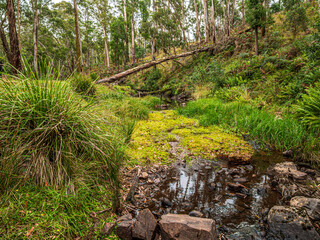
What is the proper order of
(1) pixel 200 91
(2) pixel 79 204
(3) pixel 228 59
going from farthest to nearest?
1. (3) pixel 228 59
2. (1) pixel 200 91
3. (2) pixel 79 204

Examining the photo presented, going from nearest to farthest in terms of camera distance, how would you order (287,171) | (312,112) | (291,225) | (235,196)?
(291,225)
(235,196)
(287,171)
(312,112)

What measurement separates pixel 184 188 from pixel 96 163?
4.77 feet

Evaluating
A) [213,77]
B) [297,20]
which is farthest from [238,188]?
[297,20]

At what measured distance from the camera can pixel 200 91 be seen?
11.4 metres

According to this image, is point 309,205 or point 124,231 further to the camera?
point 309,205

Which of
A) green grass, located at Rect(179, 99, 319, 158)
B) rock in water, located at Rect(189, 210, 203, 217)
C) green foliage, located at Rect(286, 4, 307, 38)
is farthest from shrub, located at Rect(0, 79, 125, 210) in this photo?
green foliage, located at Rect(286, 4, 307, 38)

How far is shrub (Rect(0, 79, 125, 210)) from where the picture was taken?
1.69 m

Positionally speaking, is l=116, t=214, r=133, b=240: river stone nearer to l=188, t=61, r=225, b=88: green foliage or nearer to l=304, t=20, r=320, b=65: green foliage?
l=304, t=20, r=320, b=65: green foliage

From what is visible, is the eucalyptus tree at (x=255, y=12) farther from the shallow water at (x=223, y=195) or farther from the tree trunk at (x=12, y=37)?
the tree trunk at (x=12, y=37)

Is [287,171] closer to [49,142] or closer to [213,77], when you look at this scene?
[49,142]

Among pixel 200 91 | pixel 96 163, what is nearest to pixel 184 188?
pixel 96 163

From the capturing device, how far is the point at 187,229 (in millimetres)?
1542

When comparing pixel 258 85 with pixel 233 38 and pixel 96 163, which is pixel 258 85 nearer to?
pixel 96 163

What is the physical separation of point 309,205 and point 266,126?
2.74 meters
